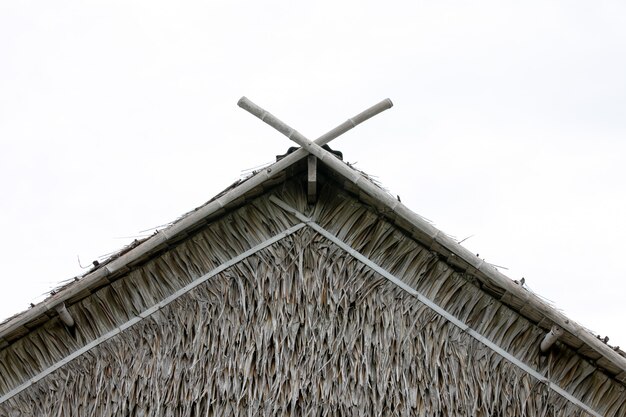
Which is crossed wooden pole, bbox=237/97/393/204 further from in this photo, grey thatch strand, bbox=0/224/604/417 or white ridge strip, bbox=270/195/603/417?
grey thatch strand, bbox=0/224/604/417

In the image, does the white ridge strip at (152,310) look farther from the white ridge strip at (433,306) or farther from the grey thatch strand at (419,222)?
the grey thatch strand at (419,222)

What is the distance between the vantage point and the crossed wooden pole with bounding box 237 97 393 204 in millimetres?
5168

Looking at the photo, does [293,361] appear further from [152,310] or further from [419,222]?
[419,222]

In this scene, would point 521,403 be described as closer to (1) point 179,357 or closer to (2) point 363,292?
(2) point 363,292

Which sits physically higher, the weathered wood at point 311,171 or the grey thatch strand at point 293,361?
the weathered wood at point 311,171

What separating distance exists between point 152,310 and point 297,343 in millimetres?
788

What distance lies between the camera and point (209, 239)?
17.4 ft

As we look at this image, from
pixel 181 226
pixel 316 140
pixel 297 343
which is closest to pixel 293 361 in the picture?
pixel 297 343

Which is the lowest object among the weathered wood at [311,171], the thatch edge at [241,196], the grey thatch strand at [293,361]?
the grey thatch strand at [293,361]

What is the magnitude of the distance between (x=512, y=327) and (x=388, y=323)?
65 centimetres

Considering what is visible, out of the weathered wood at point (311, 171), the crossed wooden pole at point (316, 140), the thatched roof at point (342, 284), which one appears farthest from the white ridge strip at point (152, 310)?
the crossed wooden pole at point (316, 140)

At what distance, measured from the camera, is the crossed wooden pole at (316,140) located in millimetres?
5168

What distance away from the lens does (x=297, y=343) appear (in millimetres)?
5133

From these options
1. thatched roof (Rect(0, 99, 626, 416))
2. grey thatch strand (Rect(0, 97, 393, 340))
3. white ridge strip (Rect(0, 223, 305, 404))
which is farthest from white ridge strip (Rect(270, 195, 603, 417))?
grey thatch strand (Rect(0, 97, 393, 340))
